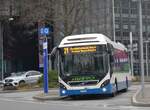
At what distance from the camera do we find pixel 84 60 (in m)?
28.6

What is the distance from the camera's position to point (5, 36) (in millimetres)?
80188

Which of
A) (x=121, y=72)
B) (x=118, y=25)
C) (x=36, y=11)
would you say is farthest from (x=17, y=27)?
(x=121, y=72)

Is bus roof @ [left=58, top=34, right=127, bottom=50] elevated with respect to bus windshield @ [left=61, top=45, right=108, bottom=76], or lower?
elevated

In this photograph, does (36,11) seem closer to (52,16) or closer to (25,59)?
(52,16)

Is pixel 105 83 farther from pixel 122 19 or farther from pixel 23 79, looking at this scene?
pixel 122 19

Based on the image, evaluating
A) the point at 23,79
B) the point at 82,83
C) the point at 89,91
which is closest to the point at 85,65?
the point at 82,83

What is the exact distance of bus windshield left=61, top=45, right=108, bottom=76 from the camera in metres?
28.4

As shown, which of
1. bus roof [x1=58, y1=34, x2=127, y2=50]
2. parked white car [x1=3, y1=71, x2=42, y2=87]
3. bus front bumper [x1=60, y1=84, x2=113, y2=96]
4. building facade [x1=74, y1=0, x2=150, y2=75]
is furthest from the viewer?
building facade [x1=74, y1=0, x2=150, y2=75]

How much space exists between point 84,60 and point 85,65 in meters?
0.27

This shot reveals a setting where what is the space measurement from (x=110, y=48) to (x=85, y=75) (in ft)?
7.11

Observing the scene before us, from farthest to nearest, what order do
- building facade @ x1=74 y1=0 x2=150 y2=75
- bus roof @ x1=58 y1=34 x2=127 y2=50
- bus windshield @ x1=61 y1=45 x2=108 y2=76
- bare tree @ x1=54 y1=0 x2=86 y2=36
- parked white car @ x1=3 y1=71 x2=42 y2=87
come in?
1. building facade @ x1=74 y1=0 x2=150 y2=75
2. parked white car @ x1=3 y1=71 x2=42 y2=87
3. bare tree @ x1=54 y1=0 x2=86 y2=36
4. bus roof @ x1=58 y1=34 x2=127 y2=50
5. bus windshield @ x1=61 y1=45 x2=108 y2=76

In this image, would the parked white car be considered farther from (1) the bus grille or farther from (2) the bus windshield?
(1) the bus grille

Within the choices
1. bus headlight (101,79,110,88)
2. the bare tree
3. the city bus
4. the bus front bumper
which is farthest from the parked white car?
bus headlight (101,79,110,88)

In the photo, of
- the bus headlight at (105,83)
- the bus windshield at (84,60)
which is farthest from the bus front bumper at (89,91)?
the bus windshield at (84,60)
